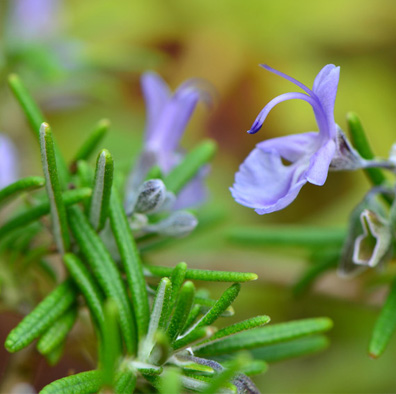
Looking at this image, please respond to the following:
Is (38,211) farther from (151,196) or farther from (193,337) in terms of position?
(193,337)

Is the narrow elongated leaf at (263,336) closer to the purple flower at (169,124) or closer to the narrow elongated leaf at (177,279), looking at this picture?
the narrow elongated leaf at (177,279)

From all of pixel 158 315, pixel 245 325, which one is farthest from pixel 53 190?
pixel 245 325

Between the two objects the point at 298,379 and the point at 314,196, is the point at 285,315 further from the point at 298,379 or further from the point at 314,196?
the point at 314,196

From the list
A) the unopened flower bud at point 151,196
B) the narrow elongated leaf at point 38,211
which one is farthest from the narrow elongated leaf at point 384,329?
the narrow elongated leaf at point 38,211

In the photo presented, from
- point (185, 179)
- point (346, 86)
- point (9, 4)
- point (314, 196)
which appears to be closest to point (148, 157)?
point (185, 179)

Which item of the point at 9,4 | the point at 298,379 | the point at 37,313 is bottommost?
the point at 37,313

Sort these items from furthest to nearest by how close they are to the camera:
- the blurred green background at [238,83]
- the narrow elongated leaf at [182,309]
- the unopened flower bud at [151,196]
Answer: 1. the blurred green background at [238,83]
2. the unopened flower bud at [151,196]
3. the narrow elongated leaf at [182,309]

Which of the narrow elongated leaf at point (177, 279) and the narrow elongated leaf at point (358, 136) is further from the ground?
the narrow elongated leaf at point (358, 136)
